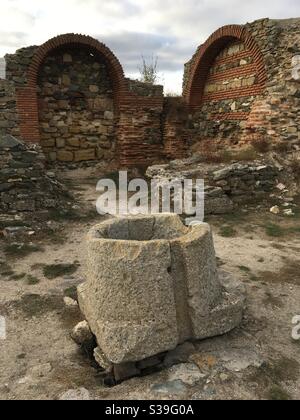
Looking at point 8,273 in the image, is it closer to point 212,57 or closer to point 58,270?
point 58,270

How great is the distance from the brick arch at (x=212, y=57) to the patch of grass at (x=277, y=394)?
825 cm

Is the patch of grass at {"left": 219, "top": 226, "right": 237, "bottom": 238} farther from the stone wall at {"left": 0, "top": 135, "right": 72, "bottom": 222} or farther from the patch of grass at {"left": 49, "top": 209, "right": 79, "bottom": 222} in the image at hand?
the stone wall at {"left": 0, "top": 135, "right": 72, "bottom": 222}

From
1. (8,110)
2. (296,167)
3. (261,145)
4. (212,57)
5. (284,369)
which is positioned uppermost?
(212,57)

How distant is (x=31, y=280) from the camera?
4.86 m

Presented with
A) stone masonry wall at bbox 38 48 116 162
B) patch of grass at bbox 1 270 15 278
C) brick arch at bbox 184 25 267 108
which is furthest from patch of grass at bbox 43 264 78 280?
brick arch at bbox 184 25 267 108

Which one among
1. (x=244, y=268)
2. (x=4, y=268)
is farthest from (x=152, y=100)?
(x=4, y=268)

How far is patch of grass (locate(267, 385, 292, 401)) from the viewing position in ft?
9.10

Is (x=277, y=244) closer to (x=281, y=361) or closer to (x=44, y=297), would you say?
(x=281, y=361)

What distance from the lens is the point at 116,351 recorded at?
2.95 meters

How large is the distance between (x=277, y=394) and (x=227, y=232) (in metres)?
3.99

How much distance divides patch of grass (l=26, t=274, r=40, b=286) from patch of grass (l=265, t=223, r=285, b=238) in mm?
3778

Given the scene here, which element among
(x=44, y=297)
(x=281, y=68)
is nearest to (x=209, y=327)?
(x=44, y=297)

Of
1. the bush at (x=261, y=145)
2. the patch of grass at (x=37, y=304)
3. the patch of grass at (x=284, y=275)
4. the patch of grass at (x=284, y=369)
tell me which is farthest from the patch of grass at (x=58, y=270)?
the bush at (x=261, y=145)
